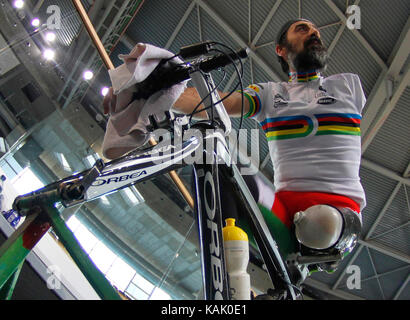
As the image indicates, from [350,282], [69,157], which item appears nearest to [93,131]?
[69,157]

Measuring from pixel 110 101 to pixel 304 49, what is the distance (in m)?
1.03

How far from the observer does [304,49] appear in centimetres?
179

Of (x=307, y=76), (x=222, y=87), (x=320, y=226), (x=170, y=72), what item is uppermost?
(x=222, y=87)

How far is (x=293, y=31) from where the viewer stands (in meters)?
1.87

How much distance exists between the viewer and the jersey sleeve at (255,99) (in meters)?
1.61

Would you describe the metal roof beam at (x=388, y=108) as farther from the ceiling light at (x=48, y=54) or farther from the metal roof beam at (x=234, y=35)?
the ceiling light at (x=48, y=54)

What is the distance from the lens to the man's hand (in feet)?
3.76

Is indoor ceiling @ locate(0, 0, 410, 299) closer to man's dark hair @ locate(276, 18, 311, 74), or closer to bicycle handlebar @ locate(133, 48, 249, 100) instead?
bicycle handlebar @ locate(133, 48, 249, 100)

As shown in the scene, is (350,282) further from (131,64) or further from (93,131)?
(131,64)

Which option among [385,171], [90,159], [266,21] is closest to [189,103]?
[90,159]

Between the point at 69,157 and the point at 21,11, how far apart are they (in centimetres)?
89

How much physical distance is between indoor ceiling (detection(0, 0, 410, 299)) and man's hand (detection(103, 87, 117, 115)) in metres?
0.33

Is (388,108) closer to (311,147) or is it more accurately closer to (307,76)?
(307,76)

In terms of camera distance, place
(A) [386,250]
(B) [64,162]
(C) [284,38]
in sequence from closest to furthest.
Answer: (C) [284,38] < (B) [64,162] < (A) [386,250]
